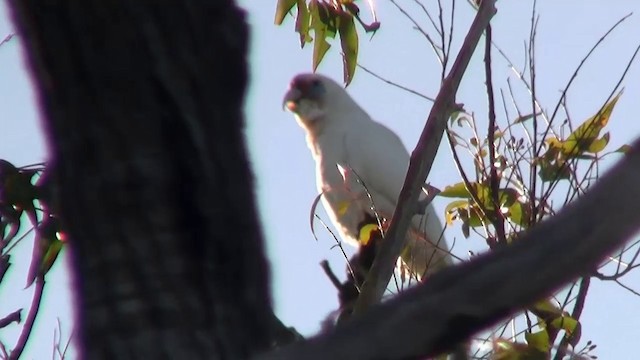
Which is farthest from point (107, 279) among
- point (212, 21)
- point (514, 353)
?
point (514, 353)

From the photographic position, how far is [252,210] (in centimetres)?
100

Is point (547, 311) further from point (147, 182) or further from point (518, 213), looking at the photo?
point (147, 182)

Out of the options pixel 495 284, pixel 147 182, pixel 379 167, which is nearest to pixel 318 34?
pixel 147 182

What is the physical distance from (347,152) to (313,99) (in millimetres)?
573

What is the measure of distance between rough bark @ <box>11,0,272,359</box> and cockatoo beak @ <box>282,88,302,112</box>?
4271 mm

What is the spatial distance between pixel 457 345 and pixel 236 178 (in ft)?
0.85

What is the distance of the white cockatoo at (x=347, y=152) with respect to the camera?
4418 millimetres

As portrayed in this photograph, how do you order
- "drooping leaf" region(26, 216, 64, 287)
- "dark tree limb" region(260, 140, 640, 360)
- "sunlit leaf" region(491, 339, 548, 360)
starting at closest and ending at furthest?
"dark tree limb" region(260, 140, 640, 360) → "sunlit leaf" region(491, 339, 548, 360) → "drooping leaf" region(26, 216, 64, 287)

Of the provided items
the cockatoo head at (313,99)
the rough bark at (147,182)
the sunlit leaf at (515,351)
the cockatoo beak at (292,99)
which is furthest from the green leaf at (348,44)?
the cockatoo beak at (292,99)

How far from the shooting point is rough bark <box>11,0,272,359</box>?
948 mm

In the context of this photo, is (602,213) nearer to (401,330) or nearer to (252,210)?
(401,330)

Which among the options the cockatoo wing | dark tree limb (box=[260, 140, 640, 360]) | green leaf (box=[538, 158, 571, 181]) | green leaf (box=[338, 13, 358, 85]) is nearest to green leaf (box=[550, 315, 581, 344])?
green leaf (box=[538, 158, 571, 181])

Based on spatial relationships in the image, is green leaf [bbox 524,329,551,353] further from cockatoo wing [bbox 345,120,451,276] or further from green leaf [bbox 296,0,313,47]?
cockatoo wing [bbox 345,120,451,276]

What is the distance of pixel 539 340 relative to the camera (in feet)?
6.49
